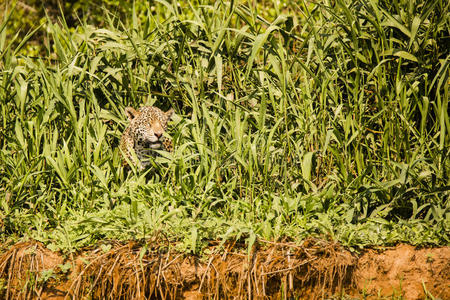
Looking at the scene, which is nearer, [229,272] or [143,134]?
[229,272]

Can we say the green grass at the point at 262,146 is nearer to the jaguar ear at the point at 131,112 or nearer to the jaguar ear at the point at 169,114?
the jaguar ear at the point at 169,114

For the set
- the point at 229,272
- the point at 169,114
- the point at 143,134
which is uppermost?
the point at 169,114

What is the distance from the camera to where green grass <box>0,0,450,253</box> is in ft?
12.9

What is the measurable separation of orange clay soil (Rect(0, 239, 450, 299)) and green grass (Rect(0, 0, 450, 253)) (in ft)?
0.35

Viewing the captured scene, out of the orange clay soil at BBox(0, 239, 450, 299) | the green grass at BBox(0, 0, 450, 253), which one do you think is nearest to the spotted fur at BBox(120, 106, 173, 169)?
the green grass at BBox(0, 0, 450, 253)

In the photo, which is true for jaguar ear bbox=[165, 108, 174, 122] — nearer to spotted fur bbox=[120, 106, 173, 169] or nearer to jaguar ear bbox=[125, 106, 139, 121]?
spotted fur bbox=[120, 106, 173, 169]

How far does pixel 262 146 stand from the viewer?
14.0 feet

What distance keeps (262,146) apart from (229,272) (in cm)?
108

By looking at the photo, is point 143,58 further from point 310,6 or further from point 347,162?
point 310,6

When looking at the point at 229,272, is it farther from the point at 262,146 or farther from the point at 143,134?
the point at 143,134

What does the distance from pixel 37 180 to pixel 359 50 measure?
2921 mm

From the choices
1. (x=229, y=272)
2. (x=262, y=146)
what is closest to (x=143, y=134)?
(x=262, y=146)

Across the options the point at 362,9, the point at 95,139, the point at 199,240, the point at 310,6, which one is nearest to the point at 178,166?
the point at 199,240

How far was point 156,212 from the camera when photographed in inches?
157
